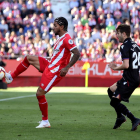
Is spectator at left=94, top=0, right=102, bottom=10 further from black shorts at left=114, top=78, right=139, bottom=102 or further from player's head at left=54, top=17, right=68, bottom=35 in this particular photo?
black shorts at left=114, top=78, right=139, bottom=102

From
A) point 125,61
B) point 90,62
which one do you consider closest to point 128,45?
point 125,61

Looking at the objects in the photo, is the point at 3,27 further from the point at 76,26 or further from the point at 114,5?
the point at 114,5

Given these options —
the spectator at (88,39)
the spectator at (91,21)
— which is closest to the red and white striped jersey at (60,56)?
the spectator at (88,39)

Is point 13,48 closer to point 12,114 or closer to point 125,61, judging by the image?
point 12,114

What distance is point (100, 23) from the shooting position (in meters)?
26.5

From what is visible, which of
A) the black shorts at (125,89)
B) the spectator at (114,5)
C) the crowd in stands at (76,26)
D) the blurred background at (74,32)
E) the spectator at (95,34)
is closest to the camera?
the black shorts at (125,89)

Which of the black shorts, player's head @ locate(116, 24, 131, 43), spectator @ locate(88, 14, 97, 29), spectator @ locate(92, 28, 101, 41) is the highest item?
player's head @ locate(116, 24, 131, 43)

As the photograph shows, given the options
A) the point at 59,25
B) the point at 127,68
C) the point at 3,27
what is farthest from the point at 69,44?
the point at 3,27

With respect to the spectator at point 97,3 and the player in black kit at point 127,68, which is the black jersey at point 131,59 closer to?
the player in black kit at point 127,68

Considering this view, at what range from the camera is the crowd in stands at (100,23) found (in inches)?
936

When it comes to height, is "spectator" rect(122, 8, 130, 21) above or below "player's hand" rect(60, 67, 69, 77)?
above

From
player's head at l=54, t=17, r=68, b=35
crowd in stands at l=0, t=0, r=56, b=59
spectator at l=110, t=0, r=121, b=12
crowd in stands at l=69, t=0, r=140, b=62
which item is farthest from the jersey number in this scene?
spectator at l=110, t=0, r=121, b=12

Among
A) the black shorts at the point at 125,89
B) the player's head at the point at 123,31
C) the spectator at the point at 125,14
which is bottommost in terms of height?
the black shorts at the point at 125,89

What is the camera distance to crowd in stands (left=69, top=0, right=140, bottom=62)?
78.0 ft
